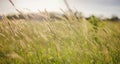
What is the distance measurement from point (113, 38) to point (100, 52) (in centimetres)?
75

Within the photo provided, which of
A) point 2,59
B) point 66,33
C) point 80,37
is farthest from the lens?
point 66,33

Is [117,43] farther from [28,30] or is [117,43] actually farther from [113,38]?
[28,30]

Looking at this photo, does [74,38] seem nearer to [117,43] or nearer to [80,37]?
[80,37]

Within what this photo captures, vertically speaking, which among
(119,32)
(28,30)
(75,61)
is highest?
(28,30)

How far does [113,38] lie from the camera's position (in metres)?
3.34

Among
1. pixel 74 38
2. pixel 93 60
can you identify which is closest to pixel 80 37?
pixel 74 38

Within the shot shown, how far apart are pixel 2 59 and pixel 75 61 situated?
0.82 metres

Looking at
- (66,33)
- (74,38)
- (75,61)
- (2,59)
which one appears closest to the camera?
(75,61)

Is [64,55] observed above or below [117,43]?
above

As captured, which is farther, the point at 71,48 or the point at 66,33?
the point at 66,33

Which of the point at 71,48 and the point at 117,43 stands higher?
the point at 71,48

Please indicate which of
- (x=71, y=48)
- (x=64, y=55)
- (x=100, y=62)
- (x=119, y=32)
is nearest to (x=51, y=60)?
(x=64, y=55)

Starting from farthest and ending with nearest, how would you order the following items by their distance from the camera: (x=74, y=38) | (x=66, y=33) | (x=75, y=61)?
(x=66, y=33) < (x=74, y=38) < (x=75, y=61)

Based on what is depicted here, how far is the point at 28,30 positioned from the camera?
3.19 m
